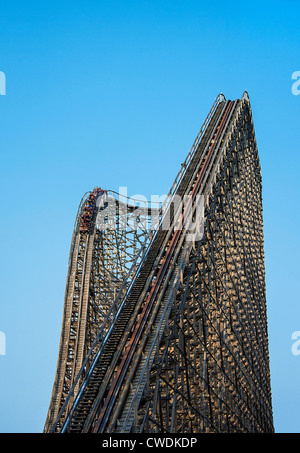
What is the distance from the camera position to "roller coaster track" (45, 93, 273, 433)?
12797mm

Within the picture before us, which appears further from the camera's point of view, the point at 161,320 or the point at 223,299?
the point at 223,299

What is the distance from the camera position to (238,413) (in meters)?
18.0

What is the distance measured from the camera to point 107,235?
2630 cm

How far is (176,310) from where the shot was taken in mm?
13477

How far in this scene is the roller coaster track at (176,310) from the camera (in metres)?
12.8

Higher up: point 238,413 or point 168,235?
point 168,235

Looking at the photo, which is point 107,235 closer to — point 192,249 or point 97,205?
point 97,205
